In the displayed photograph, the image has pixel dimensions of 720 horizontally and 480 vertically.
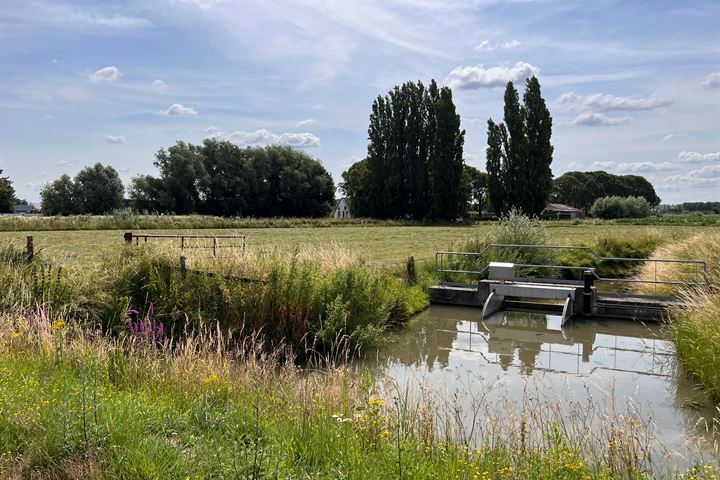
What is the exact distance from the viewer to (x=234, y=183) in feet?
230

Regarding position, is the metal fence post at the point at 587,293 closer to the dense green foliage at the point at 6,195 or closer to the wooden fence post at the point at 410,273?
the wooden fence post at the point at 410,273

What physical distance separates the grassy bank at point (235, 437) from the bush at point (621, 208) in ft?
299

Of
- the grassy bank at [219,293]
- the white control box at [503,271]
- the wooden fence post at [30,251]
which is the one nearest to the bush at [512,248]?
the white control box at [503,271]

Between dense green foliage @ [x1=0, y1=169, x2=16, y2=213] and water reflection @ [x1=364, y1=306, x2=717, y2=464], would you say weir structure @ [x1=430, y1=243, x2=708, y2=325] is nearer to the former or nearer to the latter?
water reflection @ [x1=364, y1=306, x2=717, y2=464]

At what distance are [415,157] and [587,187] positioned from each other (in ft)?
219

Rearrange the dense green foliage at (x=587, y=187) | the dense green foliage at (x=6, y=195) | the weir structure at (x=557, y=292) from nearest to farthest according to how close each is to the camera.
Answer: the weir structure at (x=557, y=292) < the dense green foliage at (x=6, y=195) < the dense green foliage at (x=587, y=187)

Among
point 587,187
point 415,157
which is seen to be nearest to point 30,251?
point 415,157

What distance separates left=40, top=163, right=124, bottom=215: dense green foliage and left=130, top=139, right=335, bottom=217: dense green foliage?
7016 mm

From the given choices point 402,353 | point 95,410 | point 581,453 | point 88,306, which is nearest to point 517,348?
point 402,353

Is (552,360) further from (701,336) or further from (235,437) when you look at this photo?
(235,437)

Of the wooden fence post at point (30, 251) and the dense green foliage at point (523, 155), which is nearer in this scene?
the wooden fence post at point (30, 251)

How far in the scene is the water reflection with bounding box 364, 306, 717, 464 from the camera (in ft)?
28.4

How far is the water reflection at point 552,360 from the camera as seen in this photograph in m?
8.65

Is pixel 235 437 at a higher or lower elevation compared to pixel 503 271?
lower
